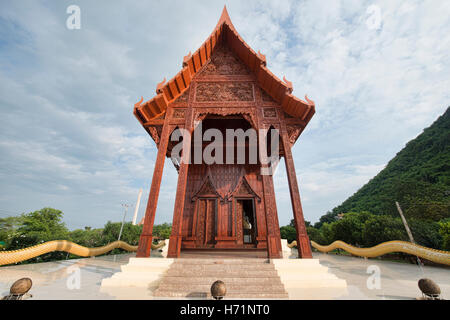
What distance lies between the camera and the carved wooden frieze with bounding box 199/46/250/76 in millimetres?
6418

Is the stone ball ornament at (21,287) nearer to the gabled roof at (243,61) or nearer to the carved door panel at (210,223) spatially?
the gabled roof at (243,61)

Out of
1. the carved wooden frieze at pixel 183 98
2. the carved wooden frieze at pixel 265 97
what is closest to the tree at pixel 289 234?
the carved wooden frieze at pixel 265 97

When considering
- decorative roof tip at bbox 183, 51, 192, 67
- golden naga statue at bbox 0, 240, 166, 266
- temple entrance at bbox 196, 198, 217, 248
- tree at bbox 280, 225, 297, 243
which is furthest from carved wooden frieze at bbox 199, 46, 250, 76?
tree at bbox 280, 225, 297, 243

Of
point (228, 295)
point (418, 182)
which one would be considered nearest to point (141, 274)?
point (228, 295)

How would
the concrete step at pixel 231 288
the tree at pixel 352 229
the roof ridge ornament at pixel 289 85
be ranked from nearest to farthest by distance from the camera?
the concrete step at pixel 231 288 → the roof ridge ornament at pixel 289 85 → the tree at pixel 352 229

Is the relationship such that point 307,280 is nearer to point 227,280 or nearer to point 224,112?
point 227,280

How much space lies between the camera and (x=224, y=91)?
6.11 m

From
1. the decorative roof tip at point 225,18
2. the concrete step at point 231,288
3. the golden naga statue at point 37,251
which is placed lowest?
the concrete step at point 231,288

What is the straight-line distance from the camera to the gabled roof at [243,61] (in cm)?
531

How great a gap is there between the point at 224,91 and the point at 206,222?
5.12 meters
